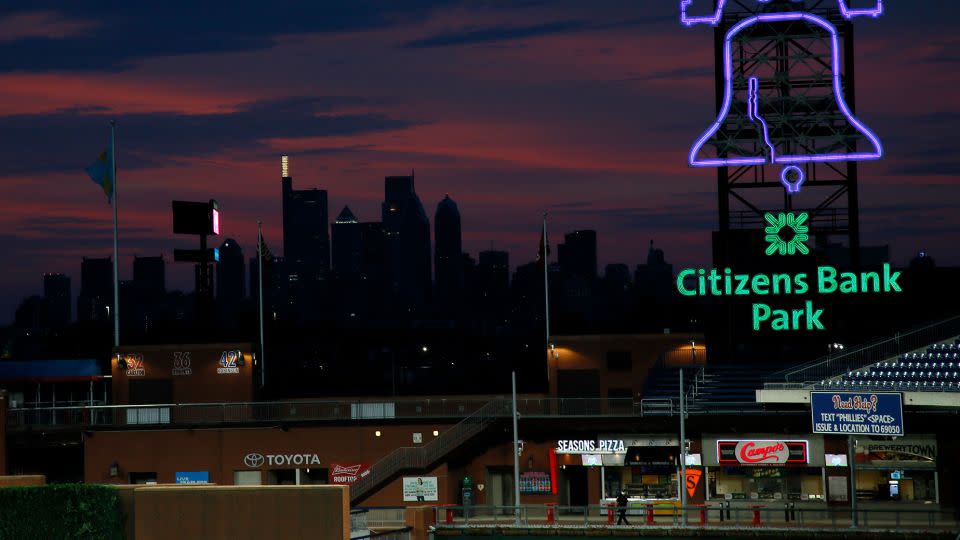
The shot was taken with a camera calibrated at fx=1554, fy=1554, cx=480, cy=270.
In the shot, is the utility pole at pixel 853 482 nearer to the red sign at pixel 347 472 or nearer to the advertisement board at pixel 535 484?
the advertisement board at pixel 535 484

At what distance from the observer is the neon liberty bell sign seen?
205ft

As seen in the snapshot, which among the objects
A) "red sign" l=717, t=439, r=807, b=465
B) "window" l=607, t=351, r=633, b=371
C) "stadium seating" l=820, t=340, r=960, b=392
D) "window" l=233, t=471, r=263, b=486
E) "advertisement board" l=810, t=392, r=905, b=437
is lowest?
"window" l=233, t=471, r=263, b=486

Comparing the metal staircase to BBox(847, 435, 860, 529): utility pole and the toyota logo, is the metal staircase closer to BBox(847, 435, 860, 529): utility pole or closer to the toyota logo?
the toyota logo

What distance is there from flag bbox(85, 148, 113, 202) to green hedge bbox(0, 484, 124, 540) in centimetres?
3669

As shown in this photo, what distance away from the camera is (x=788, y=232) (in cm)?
6241

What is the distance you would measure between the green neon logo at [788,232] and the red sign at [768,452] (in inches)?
319

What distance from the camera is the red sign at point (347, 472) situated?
206 feet

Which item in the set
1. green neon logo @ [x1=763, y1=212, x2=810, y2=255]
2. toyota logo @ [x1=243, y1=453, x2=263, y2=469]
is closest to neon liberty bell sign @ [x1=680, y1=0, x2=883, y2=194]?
green neon logo @ [x1=763, y1=212, x2=810, y2=255]

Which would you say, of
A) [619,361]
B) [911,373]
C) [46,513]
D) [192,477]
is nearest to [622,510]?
[911,373]

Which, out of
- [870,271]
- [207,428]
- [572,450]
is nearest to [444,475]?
[572,450]

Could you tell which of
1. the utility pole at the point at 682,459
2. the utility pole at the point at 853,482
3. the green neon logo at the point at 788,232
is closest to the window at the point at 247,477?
the utility pole at the point at 682,459

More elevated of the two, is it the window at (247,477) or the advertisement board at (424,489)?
the window at (247,477)

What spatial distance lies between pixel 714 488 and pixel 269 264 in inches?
960

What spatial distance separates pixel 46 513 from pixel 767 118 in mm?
37172
